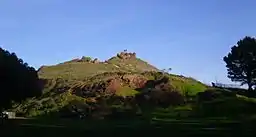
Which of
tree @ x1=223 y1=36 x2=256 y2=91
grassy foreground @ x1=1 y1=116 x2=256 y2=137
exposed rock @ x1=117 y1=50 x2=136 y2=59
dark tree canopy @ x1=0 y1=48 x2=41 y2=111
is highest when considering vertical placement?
exposed rock @ x1=117 y1=50 x2=136 y2=59

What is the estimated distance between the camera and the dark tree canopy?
141 ft

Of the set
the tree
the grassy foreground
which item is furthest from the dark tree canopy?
the tree

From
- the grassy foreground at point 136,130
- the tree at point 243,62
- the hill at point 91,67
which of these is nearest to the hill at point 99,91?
the hill at point 91,67

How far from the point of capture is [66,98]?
4085 inches

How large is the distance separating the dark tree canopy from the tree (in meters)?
56.3

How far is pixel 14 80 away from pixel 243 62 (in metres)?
60.6

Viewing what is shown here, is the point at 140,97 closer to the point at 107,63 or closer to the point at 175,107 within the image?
the point at 175,107

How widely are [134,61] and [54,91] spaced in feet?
205

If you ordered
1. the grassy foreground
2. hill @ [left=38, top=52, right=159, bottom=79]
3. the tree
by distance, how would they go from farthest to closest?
hill @ [left=38, top=52, right=159, bottom=79] < the tree < the grassy foreground

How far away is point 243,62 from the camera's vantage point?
9475 cm

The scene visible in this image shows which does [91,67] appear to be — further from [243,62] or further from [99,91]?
[243,62]

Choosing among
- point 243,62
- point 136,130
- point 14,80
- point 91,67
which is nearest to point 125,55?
point 91,67

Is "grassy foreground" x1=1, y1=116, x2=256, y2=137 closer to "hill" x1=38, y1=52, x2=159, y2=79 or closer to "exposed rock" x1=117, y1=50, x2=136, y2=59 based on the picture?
"hill" x1=38, y1=52, x2=159, y2=79

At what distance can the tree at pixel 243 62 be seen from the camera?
308 ft
